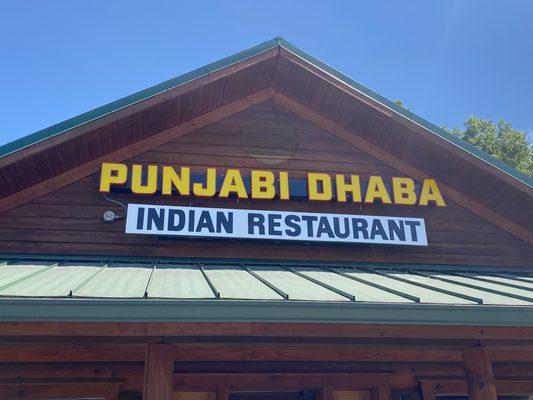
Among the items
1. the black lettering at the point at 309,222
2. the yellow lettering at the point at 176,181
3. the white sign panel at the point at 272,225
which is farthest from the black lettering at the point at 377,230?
the yellow lettering at the point at 176,181

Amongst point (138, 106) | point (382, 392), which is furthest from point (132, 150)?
point (382, 392)

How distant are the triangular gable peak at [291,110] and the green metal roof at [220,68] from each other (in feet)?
0.05

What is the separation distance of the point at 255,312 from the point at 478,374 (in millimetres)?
3300

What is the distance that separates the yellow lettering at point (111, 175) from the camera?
8.16 m

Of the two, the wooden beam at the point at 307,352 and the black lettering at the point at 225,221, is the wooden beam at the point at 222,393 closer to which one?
the wooden beam at the point at 307,352

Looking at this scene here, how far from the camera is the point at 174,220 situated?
819cm

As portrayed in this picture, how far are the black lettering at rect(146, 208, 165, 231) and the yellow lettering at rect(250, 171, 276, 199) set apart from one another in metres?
1.56

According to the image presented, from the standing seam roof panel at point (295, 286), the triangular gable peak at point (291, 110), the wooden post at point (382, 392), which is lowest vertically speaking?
the wooden post at point (382, 392)

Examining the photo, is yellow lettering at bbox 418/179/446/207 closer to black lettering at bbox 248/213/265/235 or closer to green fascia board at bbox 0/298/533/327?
black lettering at bbox 248/213/265/235

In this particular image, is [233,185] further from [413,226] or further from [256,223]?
[413,226]

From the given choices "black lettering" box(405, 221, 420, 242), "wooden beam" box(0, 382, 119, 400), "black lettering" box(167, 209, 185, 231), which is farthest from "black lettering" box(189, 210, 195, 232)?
"black lettering" box(405, 221, 420, 242)

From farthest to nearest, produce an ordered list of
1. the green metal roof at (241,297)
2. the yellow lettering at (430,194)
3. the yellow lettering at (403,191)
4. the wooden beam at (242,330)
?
1. the yellow lettering at (430,194)
2. the yellow lettering at (403,191)
3. the wooden beam at (242,330)
4. the green metal roof at (241,297)

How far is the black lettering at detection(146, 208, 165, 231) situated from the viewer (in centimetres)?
809

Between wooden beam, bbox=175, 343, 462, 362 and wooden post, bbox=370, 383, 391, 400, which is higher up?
wooden beam, bbox=175, 343, 462, 362
